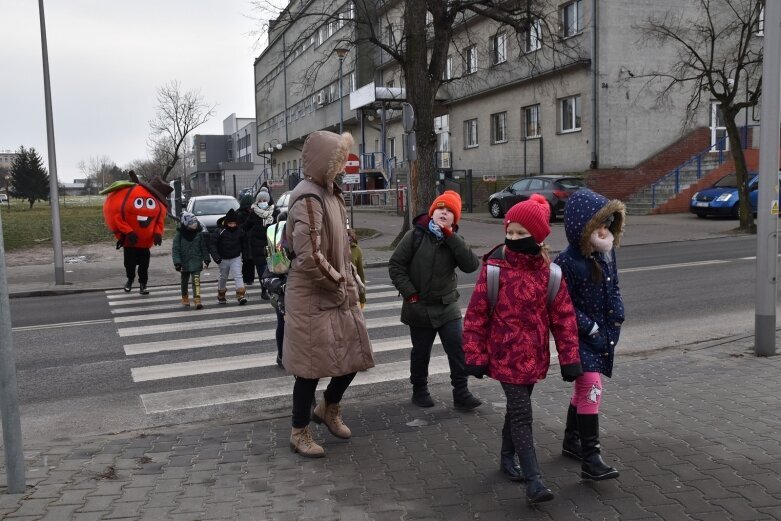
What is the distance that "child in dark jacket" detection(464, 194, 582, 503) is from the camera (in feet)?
13.1

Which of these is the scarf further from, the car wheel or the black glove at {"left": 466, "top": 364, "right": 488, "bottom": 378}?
the car wheel

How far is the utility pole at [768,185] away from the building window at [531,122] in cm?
2507

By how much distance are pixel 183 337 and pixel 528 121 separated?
2606cm

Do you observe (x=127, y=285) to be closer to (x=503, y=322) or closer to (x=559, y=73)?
(x=503, y=322)

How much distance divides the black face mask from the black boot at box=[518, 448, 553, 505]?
1061mm

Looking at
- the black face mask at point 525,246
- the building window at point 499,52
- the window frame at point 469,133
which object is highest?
the building window at point 499,52

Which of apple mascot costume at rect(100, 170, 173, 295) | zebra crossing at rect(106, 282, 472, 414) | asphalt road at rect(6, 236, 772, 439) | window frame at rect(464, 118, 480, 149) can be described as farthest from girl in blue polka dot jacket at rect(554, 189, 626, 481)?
window frame at rect(464, 118, 480, 149)

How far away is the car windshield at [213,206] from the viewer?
21.8 meters

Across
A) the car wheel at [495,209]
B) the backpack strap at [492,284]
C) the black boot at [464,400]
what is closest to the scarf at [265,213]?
the black boot at [464,400]

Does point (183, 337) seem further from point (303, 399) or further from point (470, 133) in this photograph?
point (470, 133)

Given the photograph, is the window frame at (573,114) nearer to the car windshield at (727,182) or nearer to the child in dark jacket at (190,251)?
the car windshield at (727,182)

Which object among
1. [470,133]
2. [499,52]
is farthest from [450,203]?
[470,133]

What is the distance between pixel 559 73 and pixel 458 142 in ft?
32.3

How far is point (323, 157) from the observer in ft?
15.3
